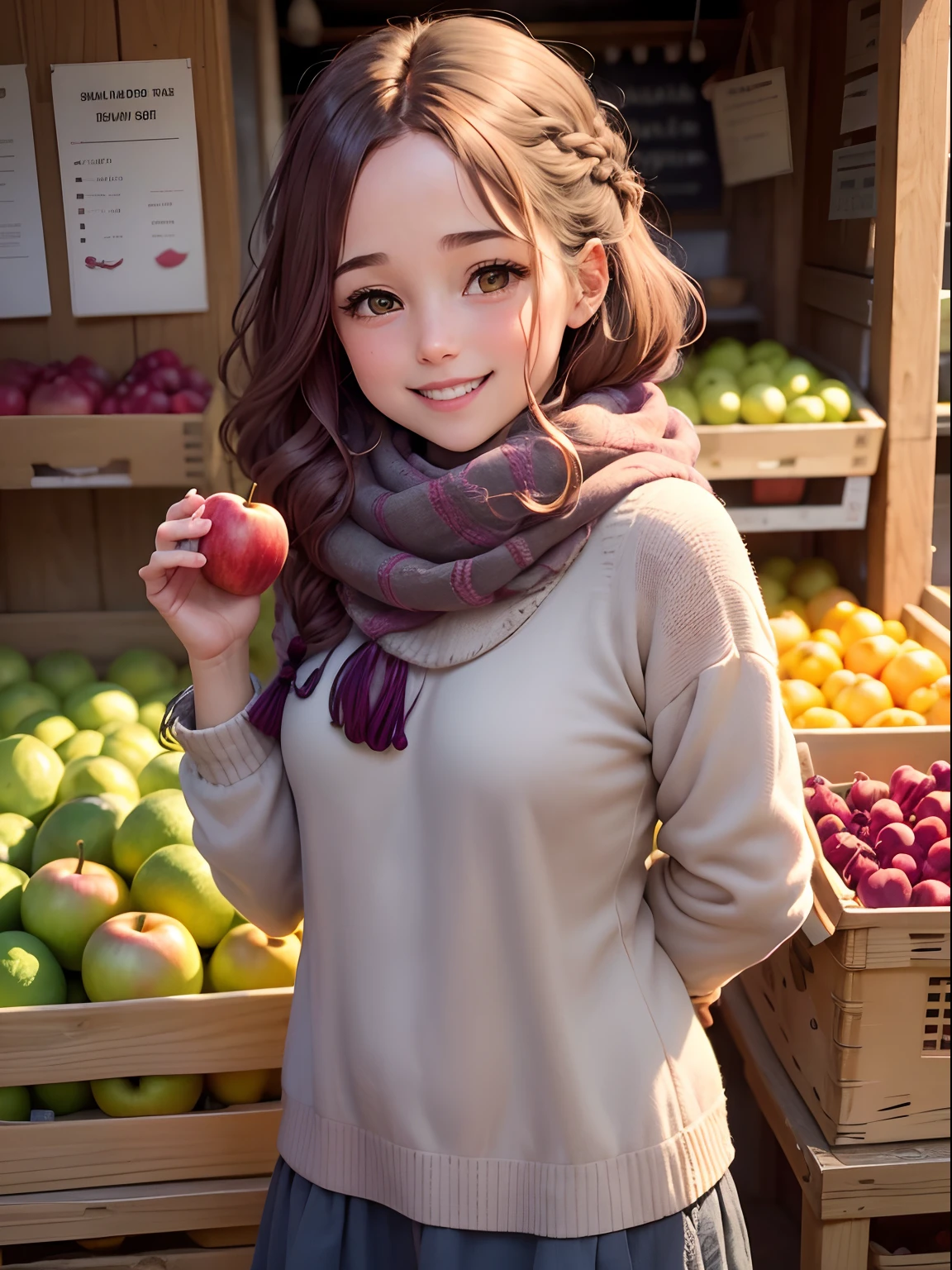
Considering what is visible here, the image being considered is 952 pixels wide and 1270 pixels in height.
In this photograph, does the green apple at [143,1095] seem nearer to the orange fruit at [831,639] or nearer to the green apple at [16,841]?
the green apple at [16,841]

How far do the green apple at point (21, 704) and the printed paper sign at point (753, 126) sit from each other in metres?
1.56

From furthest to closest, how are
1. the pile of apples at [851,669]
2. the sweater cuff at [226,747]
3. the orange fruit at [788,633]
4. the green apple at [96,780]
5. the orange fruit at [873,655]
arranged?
the orange fruit at [788,633] → the orange fruit at [873,655] → the pile of apples at [851,669] → the green apple at [96,780] → the sweater cuff at [226,747]

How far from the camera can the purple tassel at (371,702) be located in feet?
3.39

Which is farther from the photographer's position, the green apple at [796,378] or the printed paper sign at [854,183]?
the green apple at [796,378]

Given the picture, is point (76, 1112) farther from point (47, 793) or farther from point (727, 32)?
point (727, 32)

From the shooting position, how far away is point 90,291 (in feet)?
6.95

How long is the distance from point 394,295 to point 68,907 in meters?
0.87

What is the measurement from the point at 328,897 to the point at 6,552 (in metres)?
1.43

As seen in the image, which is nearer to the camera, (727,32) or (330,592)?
(330,592)

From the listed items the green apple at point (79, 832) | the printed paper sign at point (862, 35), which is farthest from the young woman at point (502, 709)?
the printed paper sign at point (862, 35)

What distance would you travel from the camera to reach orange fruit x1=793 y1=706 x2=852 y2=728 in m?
1.79

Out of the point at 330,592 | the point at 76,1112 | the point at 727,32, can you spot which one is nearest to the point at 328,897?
the point at 330,592

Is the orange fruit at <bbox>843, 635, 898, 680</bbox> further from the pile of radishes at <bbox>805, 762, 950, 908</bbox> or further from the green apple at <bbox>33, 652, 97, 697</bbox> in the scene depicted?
the green apple at <bbox>33, 652, 97, 697</bbox>

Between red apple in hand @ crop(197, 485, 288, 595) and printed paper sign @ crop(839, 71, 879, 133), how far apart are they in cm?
143
